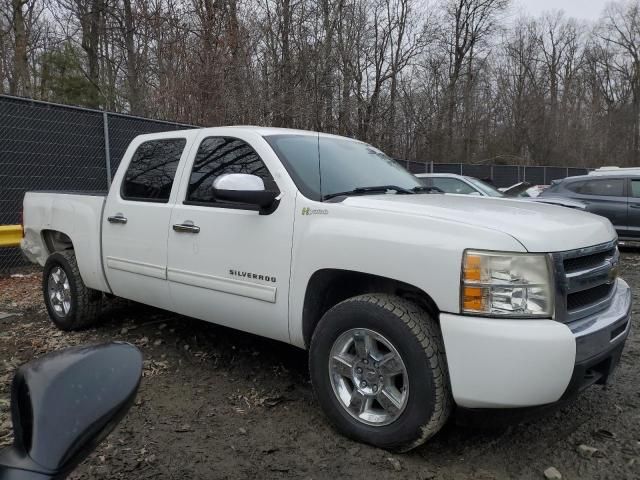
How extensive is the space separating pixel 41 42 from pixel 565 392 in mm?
22039

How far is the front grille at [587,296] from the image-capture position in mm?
2729

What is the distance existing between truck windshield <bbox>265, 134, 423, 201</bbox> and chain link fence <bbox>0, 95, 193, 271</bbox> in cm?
576

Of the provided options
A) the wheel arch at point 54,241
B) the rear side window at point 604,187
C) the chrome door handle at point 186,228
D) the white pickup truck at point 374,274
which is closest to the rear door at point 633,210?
the rear side window at point 604,187

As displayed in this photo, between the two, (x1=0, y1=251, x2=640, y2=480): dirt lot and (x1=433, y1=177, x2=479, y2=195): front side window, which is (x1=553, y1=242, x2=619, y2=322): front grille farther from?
(x1=433, y1=177, x2=479, y2=195): front side window

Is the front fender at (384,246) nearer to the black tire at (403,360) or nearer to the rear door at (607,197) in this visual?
the black tire at (403,360)

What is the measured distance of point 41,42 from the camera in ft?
65.2

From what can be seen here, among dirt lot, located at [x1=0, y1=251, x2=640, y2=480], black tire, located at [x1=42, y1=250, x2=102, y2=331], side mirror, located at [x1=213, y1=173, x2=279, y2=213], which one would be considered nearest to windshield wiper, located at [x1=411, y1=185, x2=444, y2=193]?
side mirror, located at [x1=213, y1=173, x2=279, y2=213]

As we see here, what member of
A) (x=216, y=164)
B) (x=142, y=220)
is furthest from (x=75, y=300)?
(x=216, y=164)

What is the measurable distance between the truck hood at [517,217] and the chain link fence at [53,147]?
6.55 metres

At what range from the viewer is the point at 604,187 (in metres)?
10.9

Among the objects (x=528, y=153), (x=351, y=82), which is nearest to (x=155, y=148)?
(x=351, y=82)

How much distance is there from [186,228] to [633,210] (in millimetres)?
9418

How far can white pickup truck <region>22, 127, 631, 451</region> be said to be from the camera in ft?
8.30

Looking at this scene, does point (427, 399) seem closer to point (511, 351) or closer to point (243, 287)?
point (511, 351)
